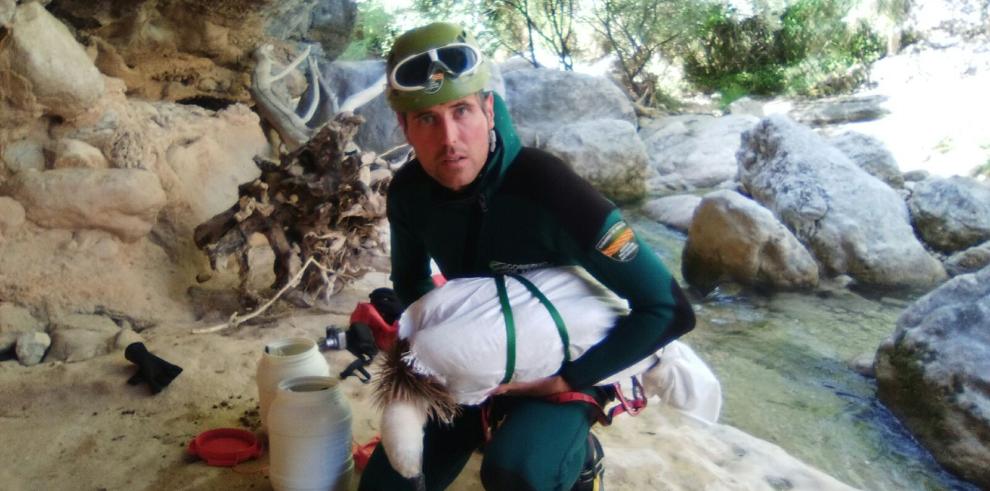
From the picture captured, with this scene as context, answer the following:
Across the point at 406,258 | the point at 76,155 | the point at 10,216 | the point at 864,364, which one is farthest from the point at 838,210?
the point at 10,216

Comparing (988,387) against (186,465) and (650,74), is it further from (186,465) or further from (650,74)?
(650,74)

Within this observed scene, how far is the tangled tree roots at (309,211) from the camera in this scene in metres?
3.56

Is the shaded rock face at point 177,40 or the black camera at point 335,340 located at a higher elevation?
the shaded rock face at point 177,40

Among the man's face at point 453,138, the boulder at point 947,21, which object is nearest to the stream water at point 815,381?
the man's face at point 453,138

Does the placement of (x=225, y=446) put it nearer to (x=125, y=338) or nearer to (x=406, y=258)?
(x=406, y=258)

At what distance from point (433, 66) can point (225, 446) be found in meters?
1.35

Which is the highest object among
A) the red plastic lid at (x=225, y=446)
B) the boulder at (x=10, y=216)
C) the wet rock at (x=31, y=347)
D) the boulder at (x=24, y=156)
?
the boulder at (x=24, y=156)

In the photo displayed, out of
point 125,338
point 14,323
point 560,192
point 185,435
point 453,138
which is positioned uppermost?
point 453,138

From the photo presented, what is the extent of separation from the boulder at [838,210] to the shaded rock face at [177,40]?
3973 millimetres

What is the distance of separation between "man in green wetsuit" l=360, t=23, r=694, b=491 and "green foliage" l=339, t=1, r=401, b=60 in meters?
7.06

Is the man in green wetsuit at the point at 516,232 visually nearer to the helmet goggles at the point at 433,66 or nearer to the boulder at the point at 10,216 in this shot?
the helmet goggles at the point at 433,66

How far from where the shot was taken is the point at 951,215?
5945mm

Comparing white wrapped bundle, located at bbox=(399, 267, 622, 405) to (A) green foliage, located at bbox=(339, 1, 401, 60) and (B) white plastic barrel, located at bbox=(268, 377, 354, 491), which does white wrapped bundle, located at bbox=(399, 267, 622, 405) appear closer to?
(B) white plastic barrel, located at bbox=(268, 377, 354, 491)

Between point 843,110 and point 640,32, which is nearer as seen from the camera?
point 843,110
